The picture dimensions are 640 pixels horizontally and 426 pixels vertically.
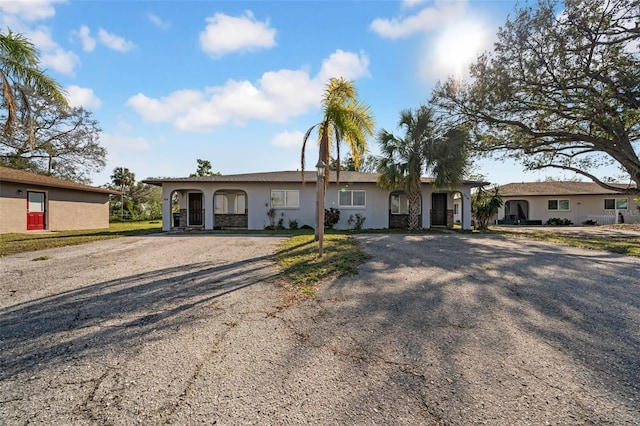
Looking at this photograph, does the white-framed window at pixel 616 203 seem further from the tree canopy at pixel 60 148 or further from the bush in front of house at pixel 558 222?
the tree canopy at pixel 60 148

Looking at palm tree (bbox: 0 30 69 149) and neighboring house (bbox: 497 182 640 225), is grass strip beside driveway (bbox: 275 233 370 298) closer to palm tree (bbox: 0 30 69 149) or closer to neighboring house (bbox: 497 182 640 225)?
palm tree (bbox: 0 30 69 149)

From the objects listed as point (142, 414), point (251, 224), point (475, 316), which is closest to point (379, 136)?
point (251, 224)

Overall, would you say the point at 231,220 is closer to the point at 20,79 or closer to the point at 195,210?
the point at 195,210

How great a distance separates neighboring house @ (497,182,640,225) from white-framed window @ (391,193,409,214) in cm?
1272

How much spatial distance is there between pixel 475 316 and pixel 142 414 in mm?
3623

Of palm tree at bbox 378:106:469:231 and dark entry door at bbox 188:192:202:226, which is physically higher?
palm tree at bbox 378:106:469:231

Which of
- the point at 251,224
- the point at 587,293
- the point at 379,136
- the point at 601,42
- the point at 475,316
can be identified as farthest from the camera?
the point at 251,224

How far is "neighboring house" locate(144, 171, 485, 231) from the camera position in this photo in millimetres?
16359

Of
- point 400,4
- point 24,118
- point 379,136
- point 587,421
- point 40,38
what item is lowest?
point 587,421

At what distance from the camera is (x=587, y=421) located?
6.59 ft

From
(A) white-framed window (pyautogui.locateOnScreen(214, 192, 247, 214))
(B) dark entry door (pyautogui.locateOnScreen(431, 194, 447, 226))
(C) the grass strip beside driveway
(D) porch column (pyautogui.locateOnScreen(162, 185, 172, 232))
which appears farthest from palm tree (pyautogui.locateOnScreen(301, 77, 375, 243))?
(B) dark entry door (pyautogui.locateOnScreen(431, 194, 447, 226))

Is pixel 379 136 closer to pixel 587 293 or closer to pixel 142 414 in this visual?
pixel 587 293

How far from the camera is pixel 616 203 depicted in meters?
24.7

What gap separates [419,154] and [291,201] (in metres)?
7.08
